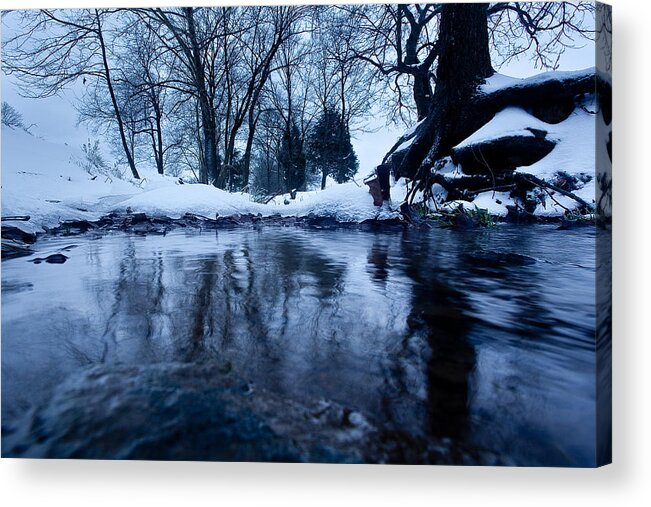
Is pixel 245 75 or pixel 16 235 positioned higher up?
pixel 245 75

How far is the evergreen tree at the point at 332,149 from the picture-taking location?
2.08 metres

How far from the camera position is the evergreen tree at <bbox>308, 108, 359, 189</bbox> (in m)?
2.08

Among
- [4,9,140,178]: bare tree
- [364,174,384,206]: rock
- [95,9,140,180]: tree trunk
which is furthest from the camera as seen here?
[364,174,384,206]: rock

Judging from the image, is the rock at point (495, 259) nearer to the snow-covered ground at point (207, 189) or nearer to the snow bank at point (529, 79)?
the snow-covered ground at point (207, 189)

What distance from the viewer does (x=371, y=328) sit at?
1.23 metres

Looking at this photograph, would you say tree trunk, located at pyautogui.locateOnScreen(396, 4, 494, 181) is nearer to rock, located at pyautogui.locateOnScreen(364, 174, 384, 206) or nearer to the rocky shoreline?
rock, located at pyautogui.locateOnScreen(364, 174, 384, 206)

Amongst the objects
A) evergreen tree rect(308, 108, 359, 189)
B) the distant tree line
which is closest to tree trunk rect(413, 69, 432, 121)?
the distant tree line

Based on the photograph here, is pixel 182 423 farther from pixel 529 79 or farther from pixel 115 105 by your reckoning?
pixel 529 79

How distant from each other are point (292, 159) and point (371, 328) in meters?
1.35

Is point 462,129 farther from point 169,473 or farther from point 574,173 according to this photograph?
point 169,473

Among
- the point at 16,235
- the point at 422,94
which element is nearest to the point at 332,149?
the point at 422,94

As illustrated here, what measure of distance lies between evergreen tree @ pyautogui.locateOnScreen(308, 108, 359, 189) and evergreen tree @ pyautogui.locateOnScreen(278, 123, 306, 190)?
0.07 meters

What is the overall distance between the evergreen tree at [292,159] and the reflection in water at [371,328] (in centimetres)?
54

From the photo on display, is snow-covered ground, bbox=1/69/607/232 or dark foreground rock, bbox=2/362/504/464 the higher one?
snow-covered ground, bbox=1/69/607/232
